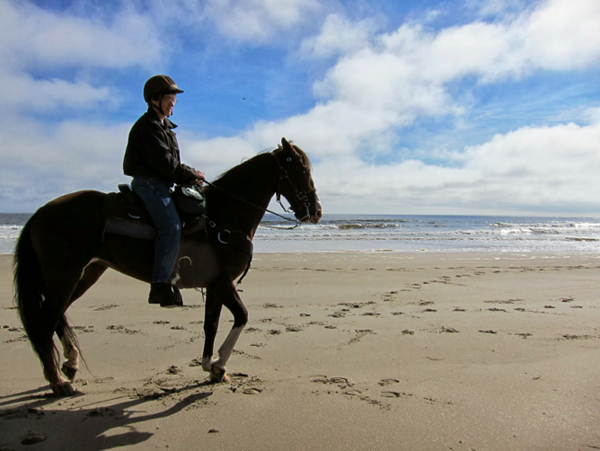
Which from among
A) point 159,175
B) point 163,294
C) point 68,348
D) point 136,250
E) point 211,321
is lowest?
point 68,348

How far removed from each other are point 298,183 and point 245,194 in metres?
0.51

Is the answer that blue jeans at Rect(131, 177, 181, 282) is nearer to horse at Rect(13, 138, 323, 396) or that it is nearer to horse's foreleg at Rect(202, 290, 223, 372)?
horse at Rect(13, 138, 323, 396)

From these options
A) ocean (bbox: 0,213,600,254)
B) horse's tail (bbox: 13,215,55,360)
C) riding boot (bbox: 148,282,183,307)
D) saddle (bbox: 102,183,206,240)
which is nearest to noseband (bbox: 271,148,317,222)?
ocean (bbox: 0,213,600,254)

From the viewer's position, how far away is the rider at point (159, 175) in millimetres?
3363

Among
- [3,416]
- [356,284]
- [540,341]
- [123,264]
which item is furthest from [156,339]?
[356,284]

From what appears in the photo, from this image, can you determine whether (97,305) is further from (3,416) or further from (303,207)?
(303,207)

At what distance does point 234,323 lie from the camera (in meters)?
3.51

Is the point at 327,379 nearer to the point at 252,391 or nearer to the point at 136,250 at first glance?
the point at 252,391

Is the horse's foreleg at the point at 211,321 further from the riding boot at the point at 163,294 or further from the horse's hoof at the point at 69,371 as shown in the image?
the horse's hoof at the point at 69,371

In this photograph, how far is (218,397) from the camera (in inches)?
126

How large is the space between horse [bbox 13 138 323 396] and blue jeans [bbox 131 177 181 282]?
0.39 feet

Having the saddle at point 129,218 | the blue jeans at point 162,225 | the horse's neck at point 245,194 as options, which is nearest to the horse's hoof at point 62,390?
the blue jeans at point 162,225

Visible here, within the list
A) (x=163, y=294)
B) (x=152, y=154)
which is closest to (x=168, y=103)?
(x=152, y=154)

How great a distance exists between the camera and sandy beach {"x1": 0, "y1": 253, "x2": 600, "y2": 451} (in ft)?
8.49
